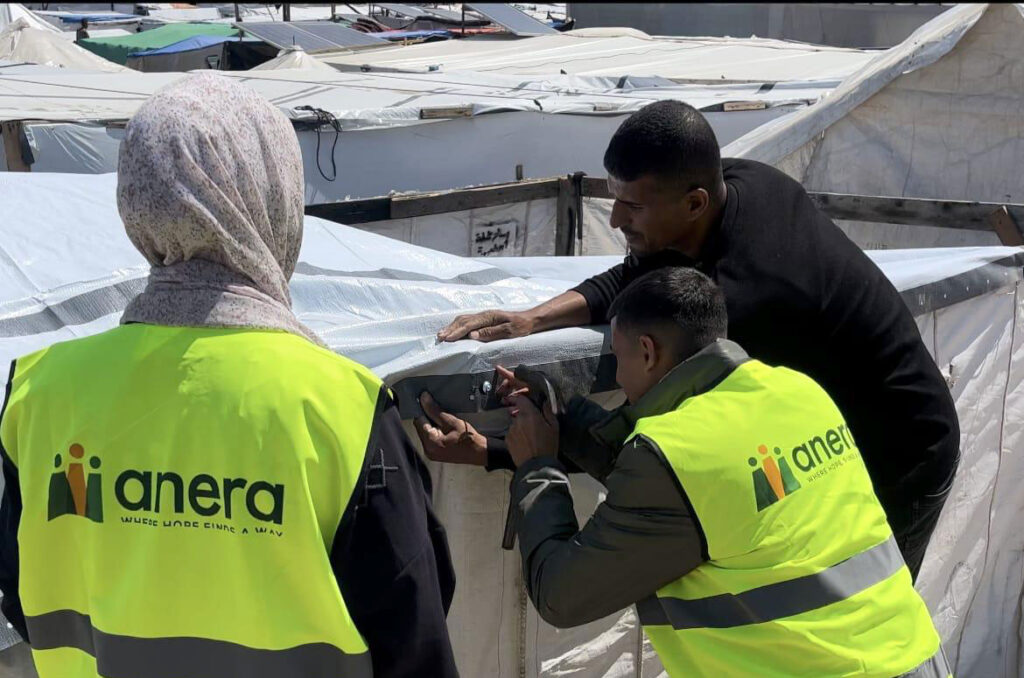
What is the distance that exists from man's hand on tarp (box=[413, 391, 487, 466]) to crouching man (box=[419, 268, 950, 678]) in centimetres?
26

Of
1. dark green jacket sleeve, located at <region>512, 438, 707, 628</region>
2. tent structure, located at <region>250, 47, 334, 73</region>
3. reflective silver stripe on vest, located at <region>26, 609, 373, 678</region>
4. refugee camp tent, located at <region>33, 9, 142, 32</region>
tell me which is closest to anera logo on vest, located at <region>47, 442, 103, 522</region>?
reflective silver stripe on vest, located at <region>26, 609, 373, 678</region>

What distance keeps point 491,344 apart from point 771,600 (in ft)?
2.71

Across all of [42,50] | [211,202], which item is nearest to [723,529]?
[211,202]

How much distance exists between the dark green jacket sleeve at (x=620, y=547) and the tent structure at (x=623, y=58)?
7.74 m

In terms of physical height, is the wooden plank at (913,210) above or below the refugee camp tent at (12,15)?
below

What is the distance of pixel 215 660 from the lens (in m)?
1.51

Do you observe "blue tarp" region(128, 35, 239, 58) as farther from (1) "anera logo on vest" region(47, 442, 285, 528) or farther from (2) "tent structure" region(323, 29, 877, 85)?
(1) "anera logo on vest" region(47, 442, 285, 528)

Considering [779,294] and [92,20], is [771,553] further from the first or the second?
[92,20]

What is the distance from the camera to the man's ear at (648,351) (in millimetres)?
1975

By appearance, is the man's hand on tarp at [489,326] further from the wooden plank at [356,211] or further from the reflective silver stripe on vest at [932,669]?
the wooden plank at [356,211]

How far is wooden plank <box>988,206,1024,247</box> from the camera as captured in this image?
4.51 metres

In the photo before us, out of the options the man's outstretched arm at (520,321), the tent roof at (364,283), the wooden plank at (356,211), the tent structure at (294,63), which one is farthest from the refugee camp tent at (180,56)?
the man's outstretched arm at (520,321)

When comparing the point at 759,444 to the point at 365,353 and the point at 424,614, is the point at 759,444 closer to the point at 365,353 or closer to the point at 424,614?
Answer: the point at 424,614

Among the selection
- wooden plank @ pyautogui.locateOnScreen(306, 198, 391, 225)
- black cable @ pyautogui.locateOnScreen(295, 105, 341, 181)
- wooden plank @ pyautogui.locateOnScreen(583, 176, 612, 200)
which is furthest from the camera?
black cable @ pyautogui.locateOnScreen(295, 105, 341, 181)
